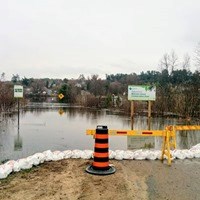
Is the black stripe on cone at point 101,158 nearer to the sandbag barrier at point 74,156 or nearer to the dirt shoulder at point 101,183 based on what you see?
the dirt shoulder at point 101,183

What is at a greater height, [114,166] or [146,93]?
[146,93]

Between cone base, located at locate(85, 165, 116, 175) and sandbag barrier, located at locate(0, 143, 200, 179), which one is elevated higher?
sandbag barrier, located at locate(0, 143, 200, 179)

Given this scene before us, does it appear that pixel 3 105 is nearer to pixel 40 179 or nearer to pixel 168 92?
pixel 168 92

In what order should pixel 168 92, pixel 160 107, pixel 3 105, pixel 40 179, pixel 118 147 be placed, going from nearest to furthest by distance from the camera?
pixel 40 179 < pixel 118 147 < pixel 3 105 < pixel 160 107 < pixel 168 92

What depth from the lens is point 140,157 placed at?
9523 millimetres

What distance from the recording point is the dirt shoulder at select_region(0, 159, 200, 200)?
620 centimetres

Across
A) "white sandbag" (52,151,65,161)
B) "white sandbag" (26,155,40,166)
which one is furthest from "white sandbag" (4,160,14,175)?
"white sandbag" (52,151,65,161)

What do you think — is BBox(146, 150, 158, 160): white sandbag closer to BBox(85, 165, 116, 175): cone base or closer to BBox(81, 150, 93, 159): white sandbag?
BBox(81, 150, 93, 159): white sandbag

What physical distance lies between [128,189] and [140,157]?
296 centimetres

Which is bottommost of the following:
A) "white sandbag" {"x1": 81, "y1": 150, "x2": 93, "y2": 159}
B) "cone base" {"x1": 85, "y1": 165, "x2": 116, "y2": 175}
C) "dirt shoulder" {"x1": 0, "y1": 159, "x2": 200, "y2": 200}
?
"dirt shoulder" {"x1": 0, "y1": 159, "x2": 200, "y2": 200}

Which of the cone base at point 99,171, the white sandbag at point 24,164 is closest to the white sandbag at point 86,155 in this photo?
the cone base at point 99,171

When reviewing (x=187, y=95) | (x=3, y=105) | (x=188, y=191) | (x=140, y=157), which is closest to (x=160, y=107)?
(x=187, y=95)

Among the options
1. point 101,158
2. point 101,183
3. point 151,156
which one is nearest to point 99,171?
point 101,158

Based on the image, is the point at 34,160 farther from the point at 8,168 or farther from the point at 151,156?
the point at 151,156
